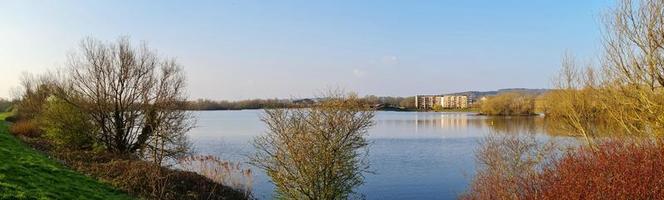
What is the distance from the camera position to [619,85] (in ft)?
45.8

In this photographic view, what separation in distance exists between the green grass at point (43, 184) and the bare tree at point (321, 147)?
16.2 feet

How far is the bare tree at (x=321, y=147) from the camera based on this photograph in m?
15.5

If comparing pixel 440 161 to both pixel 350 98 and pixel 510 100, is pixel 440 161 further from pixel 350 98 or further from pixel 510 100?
pixel 510 100

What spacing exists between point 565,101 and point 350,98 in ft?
36.8

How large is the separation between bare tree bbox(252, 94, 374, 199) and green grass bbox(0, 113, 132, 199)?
493 centimetres

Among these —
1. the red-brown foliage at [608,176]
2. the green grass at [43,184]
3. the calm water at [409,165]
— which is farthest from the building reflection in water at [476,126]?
the red-brown foliage at [608,176]

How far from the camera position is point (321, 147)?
610 inches

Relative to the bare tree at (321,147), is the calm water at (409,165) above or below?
below

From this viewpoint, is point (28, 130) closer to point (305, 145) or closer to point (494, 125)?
point (305, 145)

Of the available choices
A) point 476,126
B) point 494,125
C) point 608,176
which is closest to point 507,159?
point 608,176

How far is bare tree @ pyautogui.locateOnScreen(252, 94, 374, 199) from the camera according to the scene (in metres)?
15.5

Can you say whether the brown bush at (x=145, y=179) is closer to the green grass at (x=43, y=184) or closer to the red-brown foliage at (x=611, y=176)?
the green grass at (x=43, y=184)

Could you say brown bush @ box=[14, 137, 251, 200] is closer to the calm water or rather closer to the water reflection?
the calm water

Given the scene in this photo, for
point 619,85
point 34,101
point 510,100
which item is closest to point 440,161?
point 619,85
